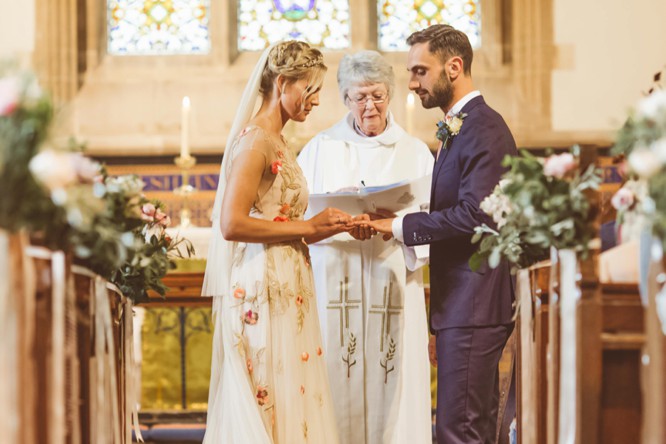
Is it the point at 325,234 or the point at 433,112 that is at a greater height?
the point at 433,112

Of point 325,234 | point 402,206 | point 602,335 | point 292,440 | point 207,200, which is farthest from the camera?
point 207,200

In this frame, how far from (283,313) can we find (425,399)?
1.27 meters

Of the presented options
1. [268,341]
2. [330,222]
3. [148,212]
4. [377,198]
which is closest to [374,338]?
[377,198]

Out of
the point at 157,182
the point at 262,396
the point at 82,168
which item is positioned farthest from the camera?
the point at 157,182

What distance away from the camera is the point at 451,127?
4328 mm

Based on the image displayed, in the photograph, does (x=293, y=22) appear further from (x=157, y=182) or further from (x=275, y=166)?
(x=275, y=166)


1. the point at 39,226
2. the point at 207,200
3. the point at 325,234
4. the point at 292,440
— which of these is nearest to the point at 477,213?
the point at 325,234

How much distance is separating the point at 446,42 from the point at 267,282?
134 cm

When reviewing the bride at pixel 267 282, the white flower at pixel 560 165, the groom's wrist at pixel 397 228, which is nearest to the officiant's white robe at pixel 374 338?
the groom's wrist at pixel 397 228

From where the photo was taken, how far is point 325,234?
4.44 metres

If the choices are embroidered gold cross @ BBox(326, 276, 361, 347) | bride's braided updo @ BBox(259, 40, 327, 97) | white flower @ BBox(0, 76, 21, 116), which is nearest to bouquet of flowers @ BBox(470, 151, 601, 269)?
bride's braided updo @ BBox(259, 40, 327, 97)

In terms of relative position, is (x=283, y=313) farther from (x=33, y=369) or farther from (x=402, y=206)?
(x=33, y=369)

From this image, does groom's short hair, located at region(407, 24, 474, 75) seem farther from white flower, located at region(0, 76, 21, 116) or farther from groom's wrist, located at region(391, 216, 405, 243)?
white flower, located at region(0, 76, 21, 116)

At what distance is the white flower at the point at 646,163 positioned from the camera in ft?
8.35
